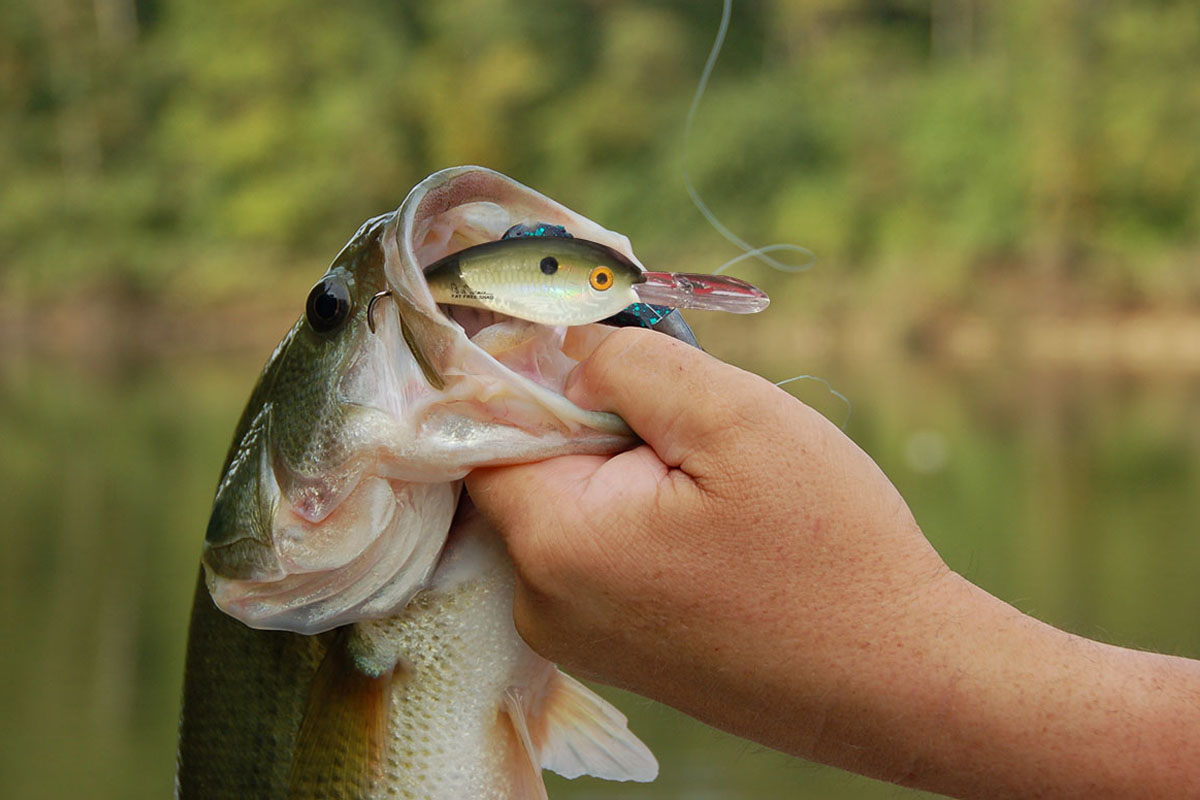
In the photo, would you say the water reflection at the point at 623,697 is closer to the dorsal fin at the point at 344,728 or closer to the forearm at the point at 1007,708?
the dorsal fin at the point at 344,728

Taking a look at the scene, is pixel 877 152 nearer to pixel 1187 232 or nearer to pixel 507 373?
pixel 1187 232

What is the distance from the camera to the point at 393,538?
1121 millimetres

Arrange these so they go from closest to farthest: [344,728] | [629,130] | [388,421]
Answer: [388,421] → [344,728] → [629,130]

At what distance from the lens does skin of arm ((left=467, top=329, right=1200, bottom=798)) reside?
966 mm

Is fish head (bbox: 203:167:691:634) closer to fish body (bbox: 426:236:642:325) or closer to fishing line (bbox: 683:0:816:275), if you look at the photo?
fish body (bbox: 426:236:642:325)

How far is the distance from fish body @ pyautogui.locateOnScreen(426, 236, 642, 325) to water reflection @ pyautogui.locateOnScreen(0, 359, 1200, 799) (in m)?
3.81

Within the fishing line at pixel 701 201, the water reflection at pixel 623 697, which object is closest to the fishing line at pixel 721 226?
the fishing line at pixel 701 201

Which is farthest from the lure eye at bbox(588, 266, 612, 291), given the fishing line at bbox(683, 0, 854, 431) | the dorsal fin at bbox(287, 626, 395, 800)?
the dorsal fin at bbox(287, 626, 395, 800)

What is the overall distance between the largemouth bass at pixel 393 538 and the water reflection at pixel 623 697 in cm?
356

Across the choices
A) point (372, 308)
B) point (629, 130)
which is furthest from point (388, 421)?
point (629, 130)

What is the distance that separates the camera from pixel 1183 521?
13797mm

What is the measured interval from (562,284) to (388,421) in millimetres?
181

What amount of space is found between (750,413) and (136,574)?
504 inches

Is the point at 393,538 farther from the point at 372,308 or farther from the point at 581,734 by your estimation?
the point at 581,734
